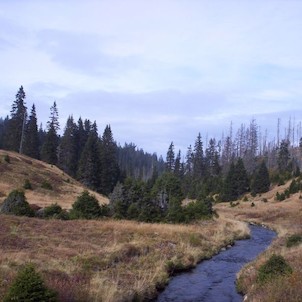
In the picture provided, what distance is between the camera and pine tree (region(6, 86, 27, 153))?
8444cm

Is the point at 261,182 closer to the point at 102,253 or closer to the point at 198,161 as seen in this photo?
the point at 198,161

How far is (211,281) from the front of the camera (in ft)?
69.0

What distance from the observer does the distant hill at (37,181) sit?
49562 mm

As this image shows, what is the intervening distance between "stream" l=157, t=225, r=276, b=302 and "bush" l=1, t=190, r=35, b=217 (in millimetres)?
13864

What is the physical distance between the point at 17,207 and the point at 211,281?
1652cm

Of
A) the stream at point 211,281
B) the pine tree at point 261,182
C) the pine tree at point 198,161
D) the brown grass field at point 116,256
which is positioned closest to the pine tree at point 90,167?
the pine tree at point 261,182

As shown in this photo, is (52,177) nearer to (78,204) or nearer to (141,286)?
(78,204)

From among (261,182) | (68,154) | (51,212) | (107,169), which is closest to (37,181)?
(51,212)

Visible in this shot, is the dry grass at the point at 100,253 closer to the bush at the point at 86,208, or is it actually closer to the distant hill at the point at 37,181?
the bush at the point at 86,208

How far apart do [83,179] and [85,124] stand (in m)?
31.0

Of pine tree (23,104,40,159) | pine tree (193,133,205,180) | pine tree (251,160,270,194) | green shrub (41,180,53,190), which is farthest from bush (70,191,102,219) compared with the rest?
pine tree (193,133,205,180)

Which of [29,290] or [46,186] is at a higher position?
[46,186]

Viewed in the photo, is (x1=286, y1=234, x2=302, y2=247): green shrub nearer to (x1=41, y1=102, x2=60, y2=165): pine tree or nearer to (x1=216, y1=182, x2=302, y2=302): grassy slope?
(x1=216, y1=182, x2=302, y2=302): grassy slope

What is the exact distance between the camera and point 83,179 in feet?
268
